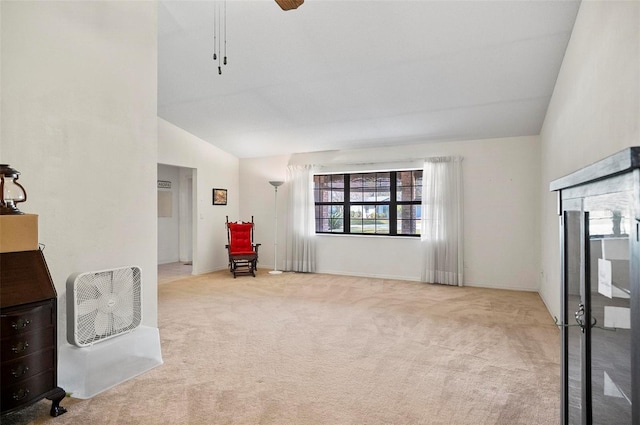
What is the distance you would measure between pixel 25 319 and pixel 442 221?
17.0 feet

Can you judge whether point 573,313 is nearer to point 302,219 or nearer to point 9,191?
point 9,191

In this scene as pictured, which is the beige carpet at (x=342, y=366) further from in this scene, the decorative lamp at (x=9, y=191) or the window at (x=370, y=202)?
the window at (x=370, y=202)

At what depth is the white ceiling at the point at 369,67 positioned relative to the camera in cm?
301

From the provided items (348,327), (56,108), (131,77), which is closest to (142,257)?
(56,108)

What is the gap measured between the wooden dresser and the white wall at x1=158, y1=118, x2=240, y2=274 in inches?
159

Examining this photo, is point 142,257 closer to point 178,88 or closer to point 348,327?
point 348,327

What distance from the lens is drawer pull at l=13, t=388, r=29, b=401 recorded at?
6.07ft

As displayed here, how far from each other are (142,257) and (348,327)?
2.05 metres

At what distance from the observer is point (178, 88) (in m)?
4.57

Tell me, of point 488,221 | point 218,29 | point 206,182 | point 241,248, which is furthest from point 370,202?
point 218,29

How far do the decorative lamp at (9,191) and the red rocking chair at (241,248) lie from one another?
4.44 metres

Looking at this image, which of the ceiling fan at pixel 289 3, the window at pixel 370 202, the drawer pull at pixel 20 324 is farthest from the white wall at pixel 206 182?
the drawer pull at pixel 20 324

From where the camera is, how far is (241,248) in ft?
22.0

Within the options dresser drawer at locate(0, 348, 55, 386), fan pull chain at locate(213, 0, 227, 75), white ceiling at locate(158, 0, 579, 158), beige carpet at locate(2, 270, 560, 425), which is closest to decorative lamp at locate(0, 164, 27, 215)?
dresser drawer at locate(0, 348, 55, 386)
